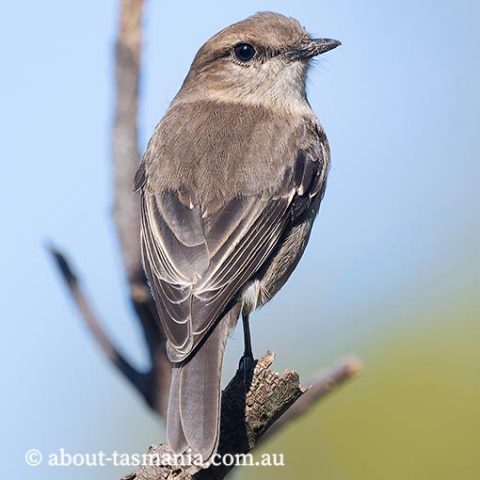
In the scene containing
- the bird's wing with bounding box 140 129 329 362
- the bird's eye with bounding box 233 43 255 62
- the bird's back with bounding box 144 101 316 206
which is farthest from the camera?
the bird's eye with bounding box 233 43 255 62

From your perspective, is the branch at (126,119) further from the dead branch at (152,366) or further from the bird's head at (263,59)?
the bird's head at (263,59)

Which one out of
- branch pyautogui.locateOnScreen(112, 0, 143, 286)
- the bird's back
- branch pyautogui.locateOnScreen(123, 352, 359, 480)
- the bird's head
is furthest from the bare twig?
the bird's head

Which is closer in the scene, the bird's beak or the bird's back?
the bird's back

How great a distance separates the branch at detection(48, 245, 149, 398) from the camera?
3.67 m

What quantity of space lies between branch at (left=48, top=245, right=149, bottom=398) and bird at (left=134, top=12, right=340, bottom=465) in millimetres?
210

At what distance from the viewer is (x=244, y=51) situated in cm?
571

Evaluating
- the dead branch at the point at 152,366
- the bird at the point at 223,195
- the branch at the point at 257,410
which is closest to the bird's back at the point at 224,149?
the bird at the point at 223,195

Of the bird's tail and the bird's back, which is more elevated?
the bird's back

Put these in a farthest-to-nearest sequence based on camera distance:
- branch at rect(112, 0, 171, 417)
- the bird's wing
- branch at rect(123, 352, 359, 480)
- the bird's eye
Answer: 1. the bird's eye
2. the bird's wing
3. branch at rect(112, 0, 171, 417)
4. branch at rect(123, 352, 359, 480)

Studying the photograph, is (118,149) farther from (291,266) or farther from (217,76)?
(217,76)

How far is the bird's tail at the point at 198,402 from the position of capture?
12.0ft

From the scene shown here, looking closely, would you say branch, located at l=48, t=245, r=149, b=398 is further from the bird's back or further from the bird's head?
the bird's head

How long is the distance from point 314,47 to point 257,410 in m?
2.54

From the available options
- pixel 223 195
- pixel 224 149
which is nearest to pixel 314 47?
pixel 224 149
